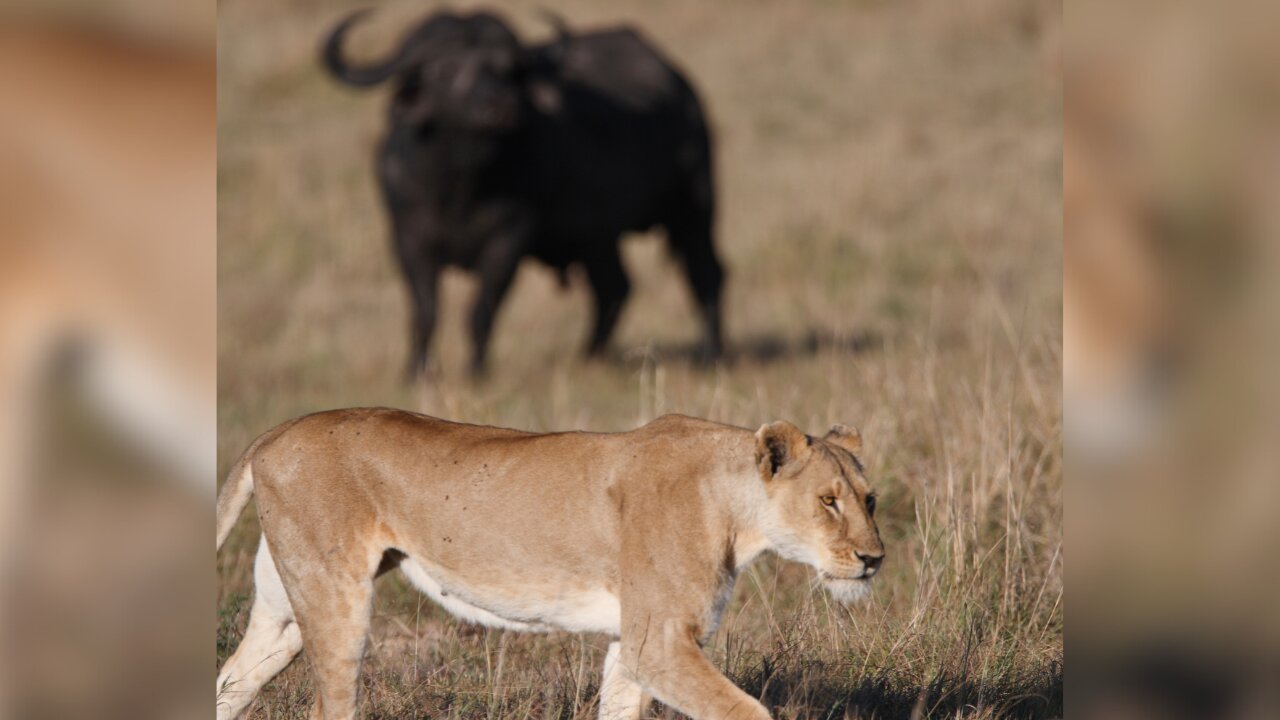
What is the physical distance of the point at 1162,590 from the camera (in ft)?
7.38

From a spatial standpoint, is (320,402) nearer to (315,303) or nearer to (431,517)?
(315,303)

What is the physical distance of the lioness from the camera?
392 centimetres

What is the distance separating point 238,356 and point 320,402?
221 centimetres

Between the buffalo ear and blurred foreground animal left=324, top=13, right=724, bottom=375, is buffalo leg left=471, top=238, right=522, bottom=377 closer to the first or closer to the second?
blurred foreground animal left=324, top=13, right=724, bottom=375

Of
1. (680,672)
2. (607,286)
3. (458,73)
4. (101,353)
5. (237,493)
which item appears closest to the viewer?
(101,353)

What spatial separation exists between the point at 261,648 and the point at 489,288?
7.38 m

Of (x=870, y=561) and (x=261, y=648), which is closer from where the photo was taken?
(x=870, y=561)

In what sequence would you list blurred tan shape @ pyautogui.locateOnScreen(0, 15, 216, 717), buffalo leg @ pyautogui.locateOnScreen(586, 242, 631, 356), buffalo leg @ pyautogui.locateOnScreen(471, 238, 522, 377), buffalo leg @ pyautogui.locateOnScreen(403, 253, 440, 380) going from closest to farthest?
blurred tan shape @ pyautogui.locateOnScreen(0, 15, 216, 717)
buffalo leg @ pyautogui.locateOnScreen(471, 238, 522, 377)
buffalo leg @ pyautogui.locateOnScreen(403, 253, 440, 380)
buffalo leg @ pyautogui.locateOnScreen(586, 242, 631, 356)

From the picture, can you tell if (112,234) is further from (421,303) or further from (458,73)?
(458,73)

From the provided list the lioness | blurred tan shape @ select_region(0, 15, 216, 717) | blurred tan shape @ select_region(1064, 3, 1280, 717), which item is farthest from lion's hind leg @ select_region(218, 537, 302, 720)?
blurred tan shape @ select_region(1064, 3, 1280, 717)

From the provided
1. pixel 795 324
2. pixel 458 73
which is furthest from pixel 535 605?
pixel 795 324

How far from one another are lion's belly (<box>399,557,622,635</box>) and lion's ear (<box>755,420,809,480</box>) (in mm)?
545

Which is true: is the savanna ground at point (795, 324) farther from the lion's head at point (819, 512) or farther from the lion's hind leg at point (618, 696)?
the lion's head at point (819, 512)

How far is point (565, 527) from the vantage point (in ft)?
13.4
